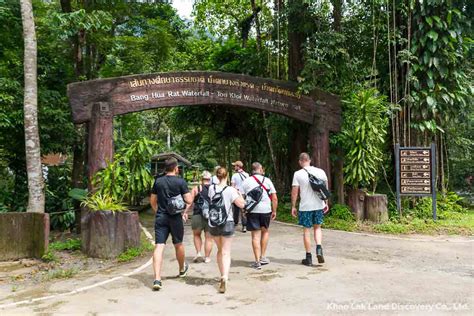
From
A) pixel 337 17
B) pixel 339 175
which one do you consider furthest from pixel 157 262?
pixel 337 17

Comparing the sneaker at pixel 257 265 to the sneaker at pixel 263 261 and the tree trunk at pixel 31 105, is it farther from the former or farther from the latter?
the tree trunk at pixel 31 105

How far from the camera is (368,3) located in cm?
1208

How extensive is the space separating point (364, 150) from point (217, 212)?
6.09 metres

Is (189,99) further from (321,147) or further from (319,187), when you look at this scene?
(319,187)

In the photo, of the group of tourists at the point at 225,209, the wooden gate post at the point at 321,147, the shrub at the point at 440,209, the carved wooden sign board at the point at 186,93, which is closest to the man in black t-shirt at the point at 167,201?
the group of tourists at the point at 225,209

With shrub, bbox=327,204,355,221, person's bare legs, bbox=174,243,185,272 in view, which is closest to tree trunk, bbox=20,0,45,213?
person's bare legs, bbox=174,243,185,272

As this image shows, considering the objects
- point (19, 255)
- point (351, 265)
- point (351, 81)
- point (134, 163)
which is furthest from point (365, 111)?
point (19, 255)

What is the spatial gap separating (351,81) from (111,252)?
783cm

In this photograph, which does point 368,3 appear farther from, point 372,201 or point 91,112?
point 91,112

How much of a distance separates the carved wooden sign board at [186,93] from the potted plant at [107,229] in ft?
7.00

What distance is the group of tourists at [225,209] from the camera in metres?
5.62

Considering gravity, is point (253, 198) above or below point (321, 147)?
below

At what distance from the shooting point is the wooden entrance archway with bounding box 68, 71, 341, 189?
28.9 feet

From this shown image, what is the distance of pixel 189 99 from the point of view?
32.8ft
